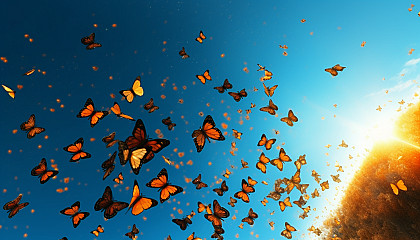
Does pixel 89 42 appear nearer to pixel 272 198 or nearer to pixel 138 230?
pixel 138 230

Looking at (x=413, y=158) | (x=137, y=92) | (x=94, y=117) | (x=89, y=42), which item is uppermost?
(x=413, y=158)

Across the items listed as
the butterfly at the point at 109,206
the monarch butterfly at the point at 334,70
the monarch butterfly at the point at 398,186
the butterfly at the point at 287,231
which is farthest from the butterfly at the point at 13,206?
the monarch butterfly at the point at 398,186

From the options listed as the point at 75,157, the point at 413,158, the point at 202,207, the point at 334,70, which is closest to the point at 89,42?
the point at 75,157

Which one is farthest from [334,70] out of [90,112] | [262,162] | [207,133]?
[90,112]

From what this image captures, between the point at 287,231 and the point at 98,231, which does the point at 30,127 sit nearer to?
the point at 98,231

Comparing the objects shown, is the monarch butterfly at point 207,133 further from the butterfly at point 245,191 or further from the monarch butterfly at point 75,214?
the monarch butterfly at point 75,214

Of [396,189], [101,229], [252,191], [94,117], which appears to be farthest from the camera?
[396,189]
